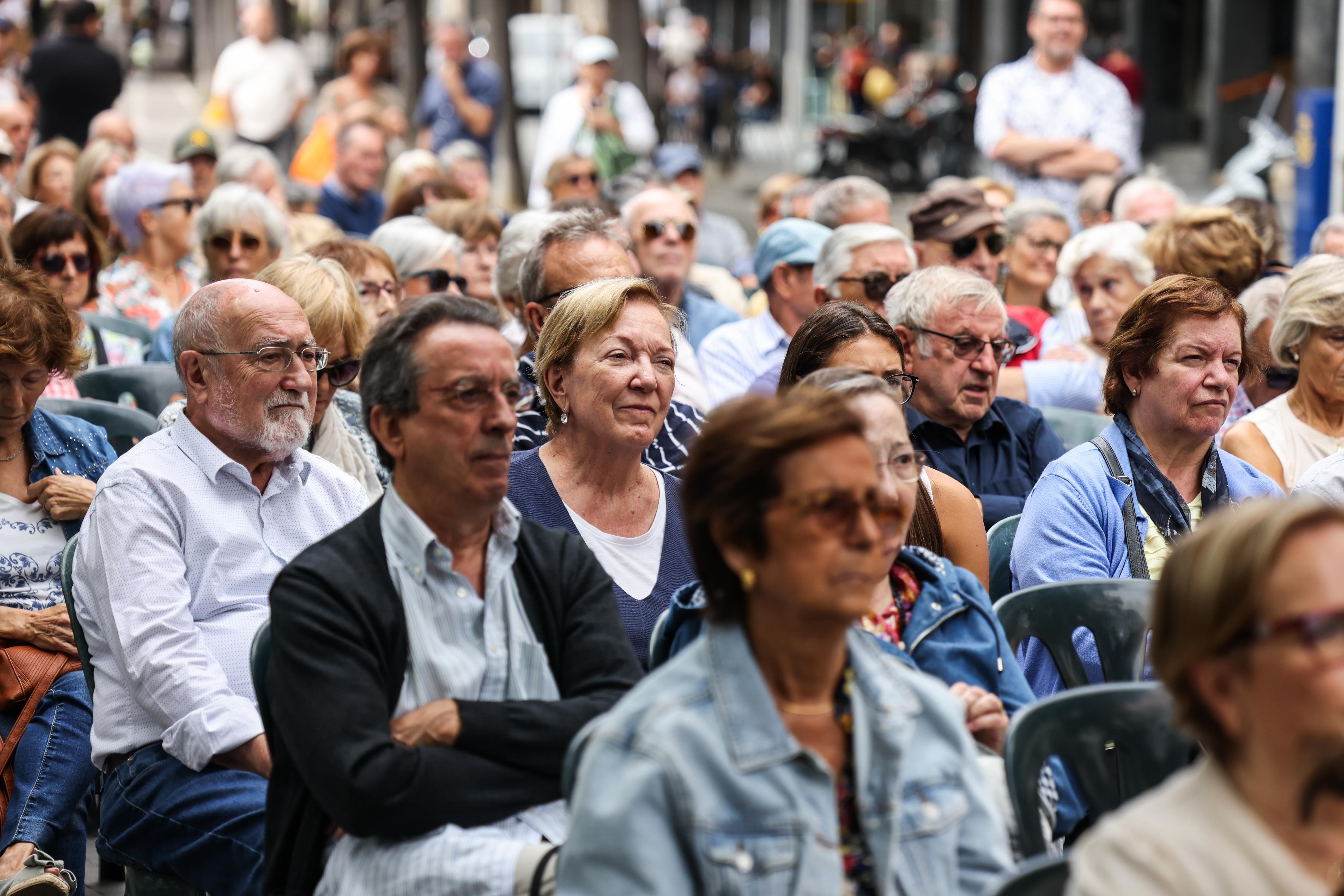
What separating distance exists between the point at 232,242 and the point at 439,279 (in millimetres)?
890

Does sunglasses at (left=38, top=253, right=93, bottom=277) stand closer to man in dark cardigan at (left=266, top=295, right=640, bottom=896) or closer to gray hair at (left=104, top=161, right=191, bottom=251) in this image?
gray hair at (left=104, top=161, right=191, bottom=251)

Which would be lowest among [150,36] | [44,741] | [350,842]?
[44,741]

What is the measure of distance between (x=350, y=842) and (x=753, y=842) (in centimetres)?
84

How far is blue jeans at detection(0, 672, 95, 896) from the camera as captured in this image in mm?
3367

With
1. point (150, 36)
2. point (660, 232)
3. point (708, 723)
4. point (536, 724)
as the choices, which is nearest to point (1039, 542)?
point (536, 724)

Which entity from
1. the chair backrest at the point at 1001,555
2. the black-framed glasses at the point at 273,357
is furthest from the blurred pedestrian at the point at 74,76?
the chair backrest at the point at 1001,555

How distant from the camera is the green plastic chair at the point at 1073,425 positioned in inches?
198

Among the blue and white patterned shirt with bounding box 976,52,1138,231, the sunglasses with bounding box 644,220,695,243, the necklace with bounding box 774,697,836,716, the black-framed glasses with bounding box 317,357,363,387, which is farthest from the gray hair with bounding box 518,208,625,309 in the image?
the blue and white patterned shirt with bounding box 976,52,1138,231

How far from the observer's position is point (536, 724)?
2502 millimetres

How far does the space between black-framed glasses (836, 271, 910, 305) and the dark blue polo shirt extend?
2.96ft

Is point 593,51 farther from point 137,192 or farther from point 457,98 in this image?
point 137,192

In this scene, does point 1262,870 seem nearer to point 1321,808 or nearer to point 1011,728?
point 1321,808

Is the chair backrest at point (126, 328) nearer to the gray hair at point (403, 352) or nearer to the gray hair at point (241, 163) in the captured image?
the gray hair at point (241, 163)

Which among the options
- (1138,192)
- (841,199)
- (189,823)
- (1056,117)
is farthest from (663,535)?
(1056,117)
